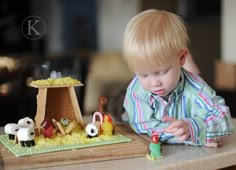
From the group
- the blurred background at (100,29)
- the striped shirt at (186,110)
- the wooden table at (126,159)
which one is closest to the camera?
the wooden table at (126,159)

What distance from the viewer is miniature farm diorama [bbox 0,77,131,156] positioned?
650 millimetres

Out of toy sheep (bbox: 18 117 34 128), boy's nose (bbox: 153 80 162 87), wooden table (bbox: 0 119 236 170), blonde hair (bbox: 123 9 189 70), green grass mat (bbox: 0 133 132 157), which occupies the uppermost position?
blonde hair (bbox: 123 9 189 70)

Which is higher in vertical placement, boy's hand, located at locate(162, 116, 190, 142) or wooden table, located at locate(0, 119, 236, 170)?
boy's hand, located at locate(162, 116, 190, 142)

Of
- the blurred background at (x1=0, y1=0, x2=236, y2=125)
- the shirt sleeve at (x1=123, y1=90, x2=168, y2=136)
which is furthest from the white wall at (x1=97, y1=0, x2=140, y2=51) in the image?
the shirt sleeve at (x1=123, y1=90, x2=168, y2=136)

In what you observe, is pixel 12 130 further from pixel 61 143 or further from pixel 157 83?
pixel 157 83

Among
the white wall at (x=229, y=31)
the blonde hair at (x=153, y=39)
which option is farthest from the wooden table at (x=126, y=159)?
the white wall at (x=229, y=31)

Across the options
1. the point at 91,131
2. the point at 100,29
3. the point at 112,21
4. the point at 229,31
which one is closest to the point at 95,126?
the point at 91,131

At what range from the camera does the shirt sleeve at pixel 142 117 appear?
73 centimetres

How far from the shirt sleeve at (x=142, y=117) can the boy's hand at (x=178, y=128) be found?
0.13 feet

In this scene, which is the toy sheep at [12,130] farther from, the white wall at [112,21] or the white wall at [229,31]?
the white wall at [112,21]

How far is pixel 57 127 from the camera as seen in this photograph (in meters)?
0.70

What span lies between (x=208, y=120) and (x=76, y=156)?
0.68 feet

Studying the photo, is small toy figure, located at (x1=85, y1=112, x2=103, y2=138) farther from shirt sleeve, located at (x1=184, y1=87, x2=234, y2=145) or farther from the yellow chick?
shirt sleeve, located at (x1=184, y1=87, x2=234, y2=145)

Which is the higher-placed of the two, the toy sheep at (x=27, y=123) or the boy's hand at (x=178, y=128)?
the toy sheep at (x=27, y=123)
